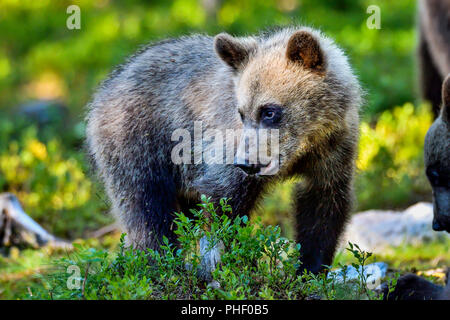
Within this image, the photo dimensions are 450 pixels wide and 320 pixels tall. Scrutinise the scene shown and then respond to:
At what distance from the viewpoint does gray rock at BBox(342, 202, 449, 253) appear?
7.44 m

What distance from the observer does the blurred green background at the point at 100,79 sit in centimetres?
881

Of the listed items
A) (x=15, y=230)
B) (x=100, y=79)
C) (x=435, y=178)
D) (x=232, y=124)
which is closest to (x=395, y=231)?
(x=435, y=178)

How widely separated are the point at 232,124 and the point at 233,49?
55 cm

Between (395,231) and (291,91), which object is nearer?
(291,91)

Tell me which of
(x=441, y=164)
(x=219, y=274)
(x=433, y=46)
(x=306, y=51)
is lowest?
(x=219, y=274)

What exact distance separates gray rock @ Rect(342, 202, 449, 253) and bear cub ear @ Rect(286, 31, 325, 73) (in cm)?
277

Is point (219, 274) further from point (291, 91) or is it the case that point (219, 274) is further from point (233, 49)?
point (233, 49)

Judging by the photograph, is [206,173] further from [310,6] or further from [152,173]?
[310,6]

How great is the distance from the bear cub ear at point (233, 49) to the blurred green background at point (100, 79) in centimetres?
121

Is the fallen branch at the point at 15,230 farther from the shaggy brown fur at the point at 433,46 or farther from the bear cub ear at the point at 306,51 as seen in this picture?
the shaggy brown fur at the point at 433,46

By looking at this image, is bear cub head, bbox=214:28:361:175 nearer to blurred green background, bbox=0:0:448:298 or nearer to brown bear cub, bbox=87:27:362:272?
brown bear cub, bbox=87:27:362:272

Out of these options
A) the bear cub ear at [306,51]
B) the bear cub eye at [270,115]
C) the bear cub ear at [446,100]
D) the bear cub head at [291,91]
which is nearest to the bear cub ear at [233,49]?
the bear cub head at [291,91]

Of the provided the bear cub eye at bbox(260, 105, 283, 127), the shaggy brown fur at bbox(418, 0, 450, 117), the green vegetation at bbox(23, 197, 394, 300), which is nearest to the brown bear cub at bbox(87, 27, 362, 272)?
the bear cub eye at bbox(260, 105, 283, 127)

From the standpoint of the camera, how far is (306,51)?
4973 millimetres
